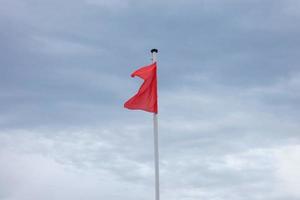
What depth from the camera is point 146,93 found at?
35375 mm

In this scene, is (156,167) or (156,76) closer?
(156,167)

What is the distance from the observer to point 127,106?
34938 millimetres

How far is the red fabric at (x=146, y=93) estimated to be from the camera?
3497cm

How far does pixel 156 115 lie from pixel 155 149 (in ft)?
7.20

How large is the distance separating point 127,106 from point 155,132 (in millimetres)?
2374

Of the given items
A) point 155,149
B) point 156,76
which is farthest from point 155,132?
point 156,76

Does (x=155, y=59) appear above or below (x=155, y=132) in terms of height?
above

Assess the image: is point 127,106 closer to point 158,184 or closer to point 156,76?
point 156,76

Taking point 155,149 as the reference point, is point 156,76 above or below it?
above

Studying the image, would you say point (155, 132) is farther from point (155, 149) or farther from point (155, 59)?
point (155, 59)

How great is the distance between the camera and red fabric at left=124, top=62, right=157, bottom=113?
115 feet

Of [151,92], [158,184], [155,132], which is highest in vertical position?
[151,92]

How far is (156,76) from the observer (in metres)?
35.7

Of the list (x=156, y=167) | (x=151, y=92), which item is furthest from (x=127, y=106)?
(x=156, y=167)
